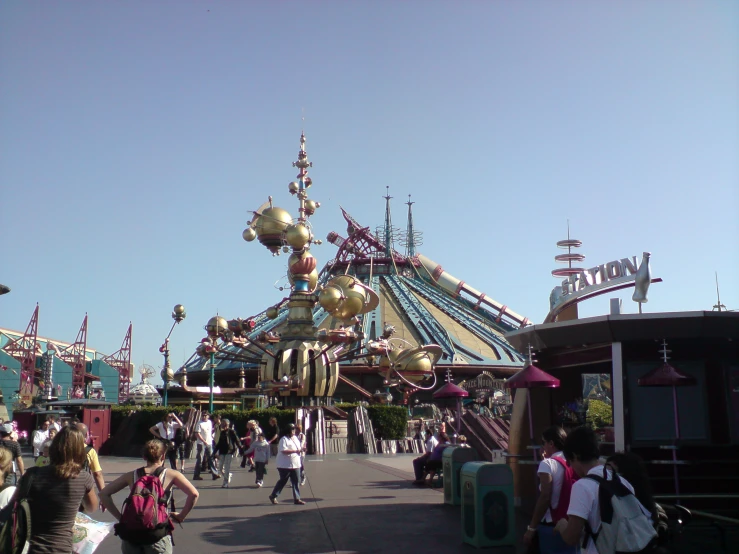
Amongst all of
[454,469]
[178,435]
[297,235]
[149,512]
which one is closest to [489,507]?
[454,469]

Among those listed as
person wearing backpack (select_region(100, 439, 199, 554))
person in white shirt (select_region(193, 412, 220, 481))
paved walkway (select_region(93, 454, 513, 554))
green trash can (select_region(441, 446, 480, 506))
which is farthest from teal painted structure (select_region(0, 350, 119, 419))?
person wearing backpack (select_region(100, 439, 199, 554))

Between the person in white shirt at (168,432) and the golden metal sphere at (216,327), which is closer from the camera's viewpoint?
the person in white shirt at (168,432)

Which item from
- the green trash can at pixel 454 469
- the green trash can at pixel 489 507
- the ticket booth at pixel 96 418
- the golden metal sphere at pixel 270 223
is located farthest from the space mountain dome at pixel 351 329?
the green trash can at pixel 489 507

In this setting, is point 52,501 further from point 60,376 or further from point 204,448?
point 60,376

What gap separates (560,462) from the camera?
260 inches

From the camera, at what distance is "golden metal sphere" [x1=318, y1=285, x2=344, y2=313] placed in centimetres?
2792

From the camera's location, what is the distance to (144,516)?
557cm

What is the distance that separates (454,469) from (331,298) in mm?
16020

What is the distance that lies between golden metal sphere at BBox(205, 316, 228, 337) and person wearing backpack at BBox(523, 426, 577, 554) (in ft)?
83.7

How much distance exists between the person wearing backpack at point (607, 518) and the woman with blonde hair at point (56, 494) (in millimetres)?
3255

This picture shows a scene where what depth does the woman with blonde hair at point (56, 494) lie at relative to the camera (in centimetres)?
502

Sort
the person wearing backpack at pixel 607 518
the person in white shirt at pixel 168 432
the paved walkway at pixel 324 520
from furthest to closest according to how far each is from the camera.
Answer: the person in white shirt at pixel 168 432 → the paved walkway at pixel 324 520 → the person wearing backpack at pixel 607 518

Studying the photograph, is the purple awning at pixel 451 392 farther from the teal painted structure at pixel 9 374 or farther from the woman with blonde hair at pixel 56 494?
the teal painted structure at pixel 9 374

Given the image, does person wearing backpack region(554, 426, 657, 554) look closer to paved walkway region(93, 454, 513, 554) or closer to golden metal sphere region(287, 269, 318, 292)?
paved walkway region(93, 454, 513, 554)
